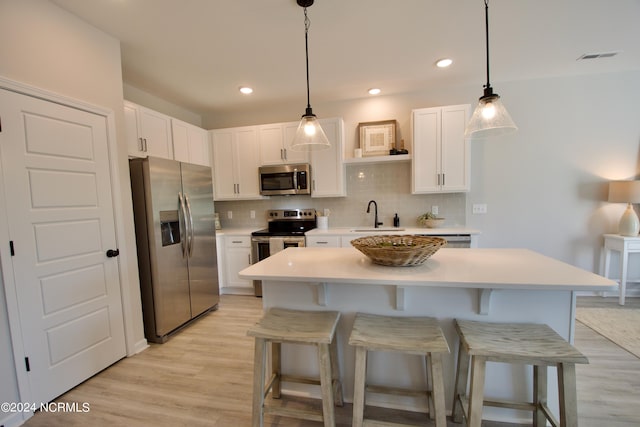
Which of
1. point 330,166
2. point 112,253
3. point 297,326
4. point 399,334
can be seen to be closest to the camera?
point 399,334

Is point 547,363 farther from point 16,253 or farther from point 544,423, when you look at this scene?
point 16,253

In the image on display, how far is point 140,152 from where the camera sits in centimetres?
287

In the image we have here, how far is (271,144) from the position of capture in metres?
3.89

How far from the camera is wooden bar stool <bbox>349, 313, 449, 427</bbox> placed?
124 cm

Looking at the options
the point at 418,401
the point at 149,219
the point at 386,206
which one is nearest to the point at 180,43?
the point at 149,219

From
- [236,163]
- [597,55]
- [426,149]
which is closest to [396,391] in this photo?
[426,149]

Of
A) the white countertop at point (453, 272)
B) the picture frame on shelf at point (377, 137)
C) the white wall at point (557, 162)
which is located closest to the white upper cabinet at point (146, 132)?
the white countertop at point (453, 272)

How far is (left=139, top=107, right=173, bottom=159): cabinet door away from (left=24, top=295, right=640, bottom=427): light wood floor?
2.06 m

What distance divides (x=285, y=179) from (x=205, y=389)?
2603 millimetres

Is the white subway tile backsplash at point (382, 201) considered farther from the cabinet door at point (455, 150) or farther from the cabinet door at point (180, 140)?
the cabinet door at point (180, 140)

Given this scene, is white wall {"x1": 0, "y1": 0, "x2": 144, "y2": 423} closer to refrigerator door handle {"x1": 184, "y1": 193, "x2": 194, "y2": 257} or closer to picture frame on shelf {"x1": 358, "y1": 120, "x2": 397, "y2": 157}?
refrigerator door handle {"x1": 184, "y1": 193, "x2": 194, "y2": 257}

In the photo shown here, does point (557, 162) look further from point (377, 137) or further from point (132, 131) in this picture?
point (132, 131)

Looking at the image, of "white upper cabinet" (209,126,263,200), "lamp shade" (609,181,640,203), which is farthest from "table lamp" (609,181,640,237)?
"white upper cabinet" (209,126,263,200)

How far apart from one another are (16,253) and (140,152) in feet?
5.00
